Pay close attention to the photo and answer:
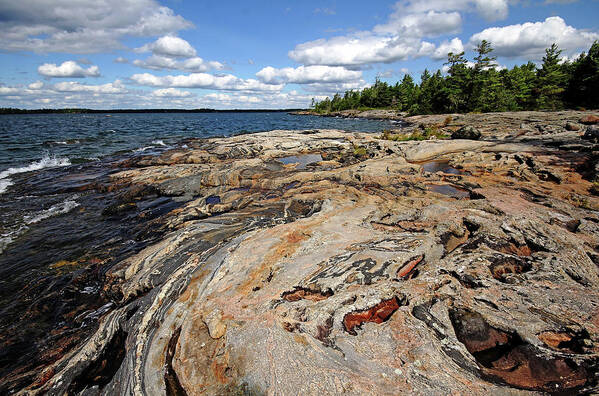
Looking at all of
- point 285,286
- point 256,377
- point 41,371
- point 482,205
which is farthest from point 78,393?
point 482,205

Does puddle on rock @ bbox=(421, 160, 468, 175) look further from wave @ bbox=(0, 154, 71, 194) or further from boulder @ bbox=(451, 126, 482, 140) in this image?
wave @ bbox=(0, 154, 71, 194)

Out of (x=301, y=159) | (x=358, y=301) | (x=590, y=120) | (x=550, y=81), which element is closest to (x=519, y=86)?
(x=550, y=81)

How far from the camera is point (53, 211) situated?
15.3 metres

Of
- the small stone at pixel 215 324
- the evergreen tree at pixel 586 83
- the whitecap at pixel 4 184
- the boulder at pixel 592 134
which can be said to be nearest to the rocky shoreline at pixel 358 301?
the small stone at pixel 215 324

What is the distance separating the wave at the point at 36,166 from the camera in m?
21.5

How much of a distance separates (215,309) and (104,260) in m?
7.02

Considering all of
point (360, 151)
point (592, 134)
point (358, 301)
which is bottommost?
point (358, 301)

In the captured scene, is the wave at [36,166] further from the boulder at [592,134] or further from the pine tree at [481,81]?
the pine tree at [481,81]

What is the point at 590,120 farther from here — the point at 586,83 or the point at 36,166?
the point at 36,166

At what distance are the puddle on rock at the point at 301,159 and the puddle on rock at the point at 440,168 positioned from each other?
29.5 feet

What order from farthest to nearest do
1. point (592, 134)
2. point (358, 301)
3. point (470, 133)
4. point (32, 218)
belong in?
point (470, 133) < point (592, 134) < point (32, 218) < point (358, 301)

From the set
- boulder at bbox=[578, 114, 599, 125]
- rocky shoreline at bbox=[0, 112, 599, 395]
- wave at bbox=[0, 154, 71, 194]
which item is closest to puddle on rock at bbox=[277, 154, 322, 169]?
rocky shoreline at bbox=[0, 112, 599, 395]

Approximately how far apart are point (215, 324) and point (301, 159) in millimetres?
19719

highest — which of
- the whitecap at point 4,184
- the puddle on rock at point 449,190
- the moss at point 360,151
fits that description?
the moss at point 360,151
